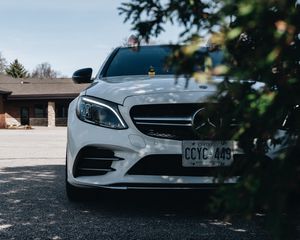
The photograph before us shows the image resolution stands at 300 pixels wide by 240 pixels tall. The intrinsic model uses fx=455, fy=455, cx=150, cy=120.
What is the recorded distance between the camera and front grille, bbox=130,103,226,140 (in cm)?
368

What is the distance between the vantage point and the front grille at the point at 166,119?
3677mm

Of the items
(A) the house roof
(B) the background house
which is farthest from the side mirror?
(B) the background house

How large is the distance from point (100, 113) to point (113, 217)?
0.89m

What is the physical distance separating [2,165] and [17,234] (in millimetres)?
5373

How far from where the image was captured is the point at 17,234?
3.31m

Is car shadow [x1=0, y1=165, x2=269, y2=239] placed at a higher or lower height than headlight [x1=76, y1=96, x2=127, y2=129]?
lower

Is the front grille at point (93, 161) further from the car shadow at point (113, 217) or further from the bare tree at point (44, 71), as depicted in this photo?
the bare tree at point (44, 71)

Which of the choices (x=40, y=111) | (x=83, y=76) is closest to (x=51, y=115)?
(x=40, y=111)

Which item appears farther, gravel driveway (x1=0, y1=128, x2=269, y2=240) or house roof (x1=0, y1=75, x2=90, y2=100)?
house roof (x1=0, y1=75, x2=90, y2=100)

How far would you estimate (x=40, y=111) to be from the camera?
4403 centimetres

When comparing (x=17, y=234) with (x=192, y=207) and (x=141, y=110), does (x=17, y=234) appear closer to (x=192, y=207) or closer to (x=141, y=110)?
(x=141, y=110)

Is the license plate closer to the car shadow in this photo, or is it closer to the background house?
the car shadow

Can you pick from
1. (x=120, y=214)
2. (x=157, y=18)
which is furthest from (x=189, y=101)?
(x=157, y=18)

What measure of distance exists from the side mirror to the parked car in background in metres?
1.75
